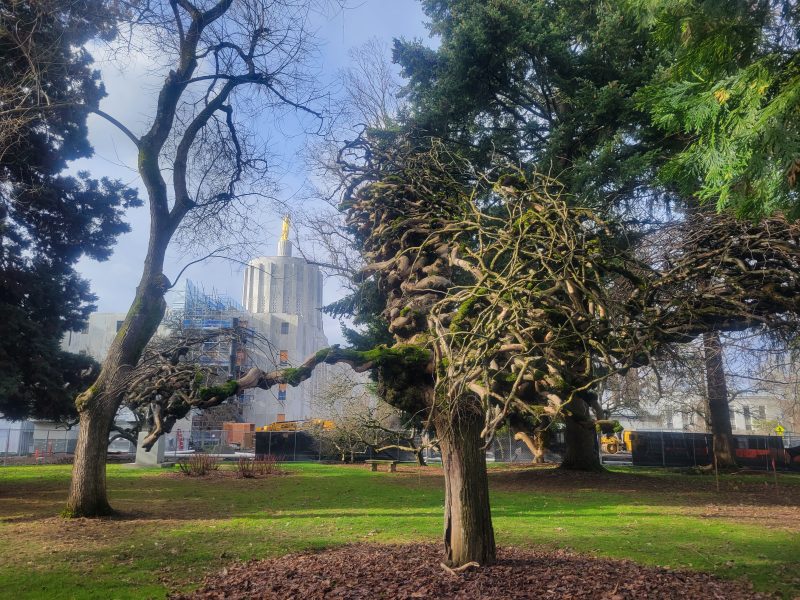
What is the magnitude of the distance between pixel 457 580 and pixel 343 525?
461 cm

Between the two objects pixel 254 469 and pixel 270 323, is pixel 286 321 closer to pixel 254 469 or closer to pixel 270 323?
pixel 270 323

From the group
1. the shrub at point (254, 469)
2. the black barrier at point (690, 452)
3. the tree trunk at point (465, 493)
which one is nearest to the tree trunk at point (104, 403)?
the tree trunk at point (465, 493)

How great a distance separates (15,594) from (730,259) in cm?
931

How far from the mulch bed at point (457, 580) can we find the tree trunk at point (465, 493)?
222mm

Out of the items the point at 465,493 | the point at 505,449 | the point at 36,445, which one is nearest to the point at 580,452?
the point at 505,449

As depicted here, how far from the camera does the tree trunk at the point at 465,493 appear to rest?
6246 millimetres

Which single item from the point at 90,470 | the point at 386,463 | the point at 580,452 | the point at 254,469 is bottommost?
the point at 386,463

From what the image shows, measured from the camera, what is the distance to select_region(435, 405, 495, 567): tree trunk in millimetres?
6246

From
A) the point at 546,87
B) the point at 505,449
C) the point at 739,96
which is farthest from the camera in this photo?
the point at 505,449

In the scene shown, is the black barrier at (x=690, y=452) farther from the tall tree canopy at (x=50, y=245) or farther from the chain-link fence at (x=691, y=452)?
the tall tree canopy at (x=50, y=245)

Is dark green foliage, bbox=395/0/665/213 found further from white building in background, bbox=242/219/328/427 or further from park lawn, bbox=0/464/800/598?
white building in background, bbox=242/219/328/427

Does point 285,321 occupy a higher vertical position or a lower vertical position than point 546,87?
higher

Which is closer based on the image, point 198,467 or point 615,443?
point 198,467

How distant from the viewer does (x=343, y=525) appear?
1000 cm
